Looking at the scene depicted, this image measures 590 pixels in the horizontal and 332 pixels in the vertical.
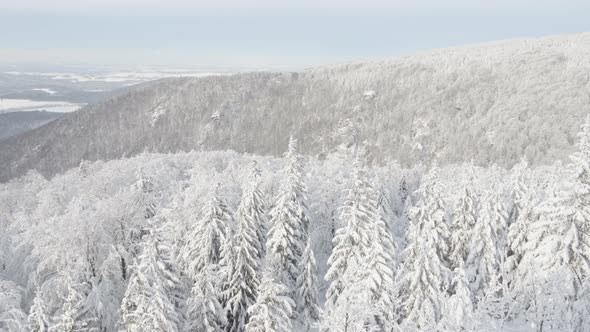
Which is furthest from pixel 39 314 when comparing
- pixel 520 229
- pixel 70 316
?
pixel 520 229

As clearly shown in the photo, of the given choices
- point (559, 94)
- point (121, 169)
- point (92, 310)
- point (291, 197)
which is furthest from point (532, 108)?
point (92, 310)

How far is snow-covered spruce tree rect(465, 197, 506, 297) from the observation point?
115 ft

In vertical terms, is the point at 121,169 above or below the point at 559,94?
below

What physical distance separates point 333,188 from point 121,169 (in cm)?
4810

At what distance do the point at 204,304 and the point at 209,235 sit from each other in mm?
4667

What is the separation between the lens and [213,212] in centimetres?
3044

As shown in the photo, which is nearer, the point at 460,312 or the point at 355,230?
the point at 460,312

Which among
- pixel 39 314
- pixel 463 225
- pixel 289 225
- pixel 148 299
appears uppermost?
pixel 289 225

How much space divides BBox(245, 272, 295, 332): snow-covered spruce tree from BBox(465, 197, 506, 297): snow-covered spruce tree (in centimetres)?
1663

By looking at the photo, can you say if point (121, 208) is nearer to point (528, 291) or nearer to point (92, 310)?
point (92, 310)

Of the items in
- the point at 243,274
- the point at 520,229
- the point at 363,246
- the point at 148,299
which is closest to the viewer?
the point at 148,299

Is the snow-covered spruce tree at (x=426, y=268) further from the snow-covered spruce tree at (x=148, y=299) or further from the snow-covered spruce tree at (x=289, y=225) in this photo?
the snow-covered spruce tree at (x=148, y=299)

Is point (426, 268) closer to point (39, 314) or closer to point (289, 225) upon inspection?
point (289, 225)

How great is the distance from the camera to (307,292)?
35.0m
